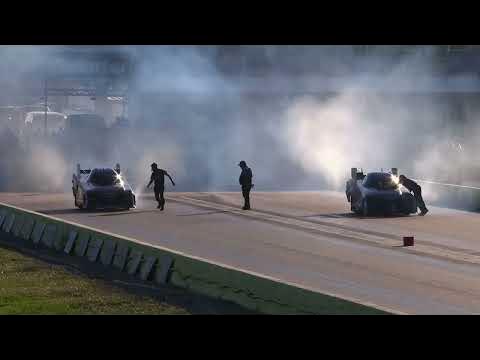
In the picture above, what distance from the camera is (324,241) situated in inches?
1112

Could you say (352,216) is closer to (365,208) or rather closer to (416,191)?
(365,208)

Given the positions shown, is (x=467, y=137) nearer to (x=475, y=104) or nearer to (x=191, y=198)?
(x=475, y=104)

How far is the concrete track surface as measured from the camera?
66.0 ft

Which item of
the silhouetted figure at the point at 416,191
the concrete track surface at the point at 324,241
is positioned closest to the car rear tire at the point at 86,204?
the concrete track surface at the point at 324,241

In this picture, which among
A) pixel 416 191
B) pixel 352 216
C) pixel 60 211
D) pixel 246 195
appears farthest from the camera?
pixel 246 195

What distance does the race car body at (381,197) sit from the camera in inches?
1400

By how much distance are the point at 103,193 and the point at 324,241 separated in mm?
10341

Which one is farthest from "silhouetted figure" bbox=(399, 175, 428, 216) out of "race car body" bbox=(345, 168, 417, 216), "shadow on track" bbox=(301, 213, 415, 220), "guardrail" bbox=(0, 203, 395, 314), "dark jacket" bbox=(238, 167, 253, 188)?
"guardrail" bbox=(0, 203, 395, 314)

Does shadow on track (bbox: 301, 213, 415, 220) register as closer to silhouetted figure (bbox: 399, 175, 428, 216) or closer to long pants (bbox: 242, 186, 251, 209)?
silhouetted figure (bbox: 399, 175, 428, 216)

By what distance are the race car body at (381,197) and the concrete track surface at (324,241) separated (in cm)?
51

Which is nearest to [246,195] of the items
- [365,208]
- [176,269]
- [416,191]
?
[365,208]
